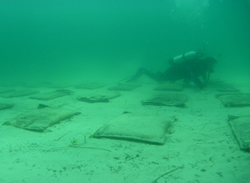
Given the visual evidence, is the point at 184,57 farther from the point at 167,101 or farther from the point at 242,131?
the point at 242,131

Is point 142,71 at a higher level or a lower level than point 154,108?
higher

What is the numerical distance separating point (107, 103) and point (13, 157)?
416 cm

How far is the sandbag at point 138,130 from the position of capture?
3069 millimetres

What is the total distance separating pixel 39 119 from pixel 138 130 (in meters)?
2.52

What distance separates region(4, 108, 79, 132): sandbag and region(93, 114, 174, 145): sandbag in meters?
1.37

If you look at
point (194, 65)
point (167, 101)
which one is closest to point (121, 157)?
point (167, 101)

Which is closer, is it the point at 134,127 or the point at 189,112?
the point at 134,127

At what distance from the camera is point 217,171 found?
2119mm

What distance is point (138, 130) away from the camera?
331 cm

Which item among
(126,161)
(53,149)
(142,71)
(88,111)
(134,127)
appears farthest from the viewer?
→ (142,71)

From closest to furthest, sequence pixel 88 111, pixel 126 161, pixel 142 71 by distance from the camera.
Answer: pixel 126 161 → pixel 88 111 → pixel 142 71

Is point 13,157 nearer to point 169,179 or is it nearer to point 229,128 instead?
point 169,179

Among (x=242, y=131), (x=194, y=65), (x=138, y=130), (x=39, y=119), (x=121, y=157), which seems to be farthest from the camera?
(x=194, y=65)

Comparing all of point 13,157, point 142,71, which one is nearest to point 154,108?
point 13,157
